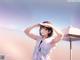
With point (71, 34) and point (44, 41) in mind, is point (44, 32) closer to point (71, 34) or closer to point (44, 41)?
point (44, 41)

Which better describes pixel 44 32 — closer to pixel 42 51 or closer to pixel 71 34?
pixel 42 51

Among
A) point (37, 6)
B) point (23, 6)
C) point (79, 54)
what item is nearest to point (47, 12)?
point (37, 6)

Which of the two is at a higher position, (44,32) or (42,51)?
(44,32)

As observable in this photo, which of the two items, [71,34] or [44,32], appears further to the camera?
[71,34]

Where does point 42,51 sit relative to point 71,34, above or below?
below

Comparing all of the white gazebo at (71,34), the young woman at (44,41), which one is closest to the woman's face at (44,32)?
the young woman at (44,41)

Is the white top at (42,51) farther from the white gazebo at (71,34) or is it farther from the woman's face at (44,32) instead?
the white gazebo at (71,34)

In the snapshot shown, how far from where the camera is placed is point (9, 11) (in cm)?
172

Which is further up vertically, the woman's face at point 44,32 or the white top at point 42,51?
the woman's face at point 44,32

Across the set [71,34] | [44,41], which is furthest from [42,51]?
[71,34]

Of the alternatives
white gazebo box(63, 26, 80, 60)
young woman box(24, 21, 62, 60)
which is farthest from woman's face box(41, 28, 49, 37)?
white gazebo box(63, 26, 80, 60)

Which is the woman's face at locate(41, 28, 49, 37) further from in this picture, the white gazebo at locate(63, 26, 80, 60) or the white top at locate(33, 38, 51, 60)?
the white gazebo at locate(63, 26, 80, 60)

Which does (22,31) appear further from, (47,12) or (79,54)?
(79,54)

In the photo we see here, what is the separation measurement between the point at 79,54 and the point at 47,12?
45 cm
